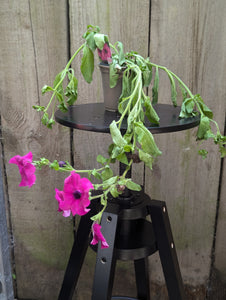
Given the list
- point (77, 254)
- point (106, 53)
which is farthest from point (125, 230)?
point (106, 53)

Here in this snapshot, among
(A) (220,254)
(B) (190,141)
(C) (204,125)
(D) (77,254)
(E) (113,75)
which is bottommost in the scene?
(A) (220,254)

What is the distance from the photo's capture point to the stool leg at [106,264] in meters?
0.78

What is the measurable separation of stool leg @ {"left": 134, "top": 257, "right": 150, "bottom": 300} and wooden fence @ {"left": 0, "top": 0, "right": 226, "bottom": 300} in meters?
0.22


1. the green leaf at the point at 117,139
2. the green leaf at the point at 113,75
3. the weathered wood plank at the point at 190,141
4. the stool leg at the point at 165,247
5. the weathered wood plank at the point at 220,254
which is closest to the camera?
the green leaf at the point at 117,139

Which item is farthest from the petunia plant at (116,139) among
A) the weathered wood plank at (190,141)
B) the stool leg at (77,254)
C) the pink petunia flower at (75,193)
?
the weathered wood plank at (190,141)

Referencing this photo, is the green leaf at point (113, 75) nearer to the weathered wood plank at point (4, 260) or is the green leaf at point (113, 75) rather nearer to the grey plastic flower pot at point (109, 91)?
the grey plastic flower pot at point (109, 91)

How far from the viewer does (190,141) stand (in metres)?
1.15

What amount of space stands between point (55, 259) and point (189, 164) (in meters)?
0.66

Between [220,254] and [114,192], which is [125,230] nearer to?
[114,192]

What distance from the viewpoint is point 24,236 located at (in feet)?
4.38

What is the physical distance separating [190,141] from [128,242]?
18.0 inches

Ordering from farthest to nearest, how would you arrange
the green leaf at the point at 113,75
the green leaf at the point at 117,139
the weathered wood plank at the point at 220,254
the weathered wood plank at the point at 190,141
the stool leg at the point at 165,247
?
the weathered wood plank at the point at 220,254
the weathered wood plank at the point at 190,141
the stool leg at the point at 165,247
the green leaf at the point at 113,75
the green leaf at the point at 117,139

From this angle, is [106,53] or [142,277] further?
[142,277]

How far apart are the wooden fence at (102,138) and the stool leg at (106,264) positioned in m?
0.43
